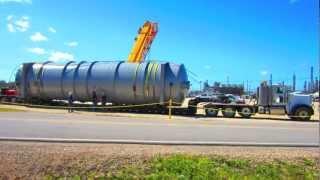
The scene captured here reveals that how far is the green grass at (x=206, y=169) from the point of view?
10.0m

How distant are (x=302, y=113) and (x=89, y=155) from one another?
25.6 meters

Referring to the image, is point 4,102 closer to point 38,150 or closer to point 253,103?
point 253,103

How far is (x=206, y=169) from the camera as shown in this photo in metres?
10.3

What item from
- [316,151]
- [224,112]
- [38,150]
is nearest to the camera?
[38,150]

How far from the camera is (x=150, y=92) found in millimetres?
36500

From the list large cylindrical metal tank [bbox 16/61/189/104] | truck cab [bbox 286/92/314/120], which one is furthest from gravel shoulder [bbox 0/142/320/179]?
large cylindrical metal tank [bbox 16/61/189/104]

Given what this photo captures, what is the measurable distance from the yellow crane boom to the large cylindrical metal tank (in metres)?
11.6

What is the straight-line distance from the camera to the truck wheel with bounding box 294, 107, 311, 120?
33875 mm

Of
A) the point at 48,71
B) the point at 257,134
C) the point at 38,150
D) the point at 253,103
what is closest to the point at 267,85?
the point at 253,103

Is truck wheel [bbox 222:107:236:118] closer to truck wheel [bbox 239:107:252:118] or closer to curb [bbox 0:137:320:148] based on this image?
truck wheel [bbox 239:107:252:118]

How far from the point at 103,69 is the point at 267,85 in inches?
442

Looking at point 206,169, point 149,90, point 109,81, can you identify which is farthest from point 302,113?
point 206,169

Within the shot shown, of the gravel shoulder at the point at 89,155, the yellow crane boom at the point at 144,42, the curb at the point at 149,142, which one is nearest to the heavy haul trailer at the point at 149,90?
the yellow crane boom at the point at 144,42

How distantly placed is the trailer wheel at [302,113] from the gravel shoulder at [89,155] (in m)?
21.2
